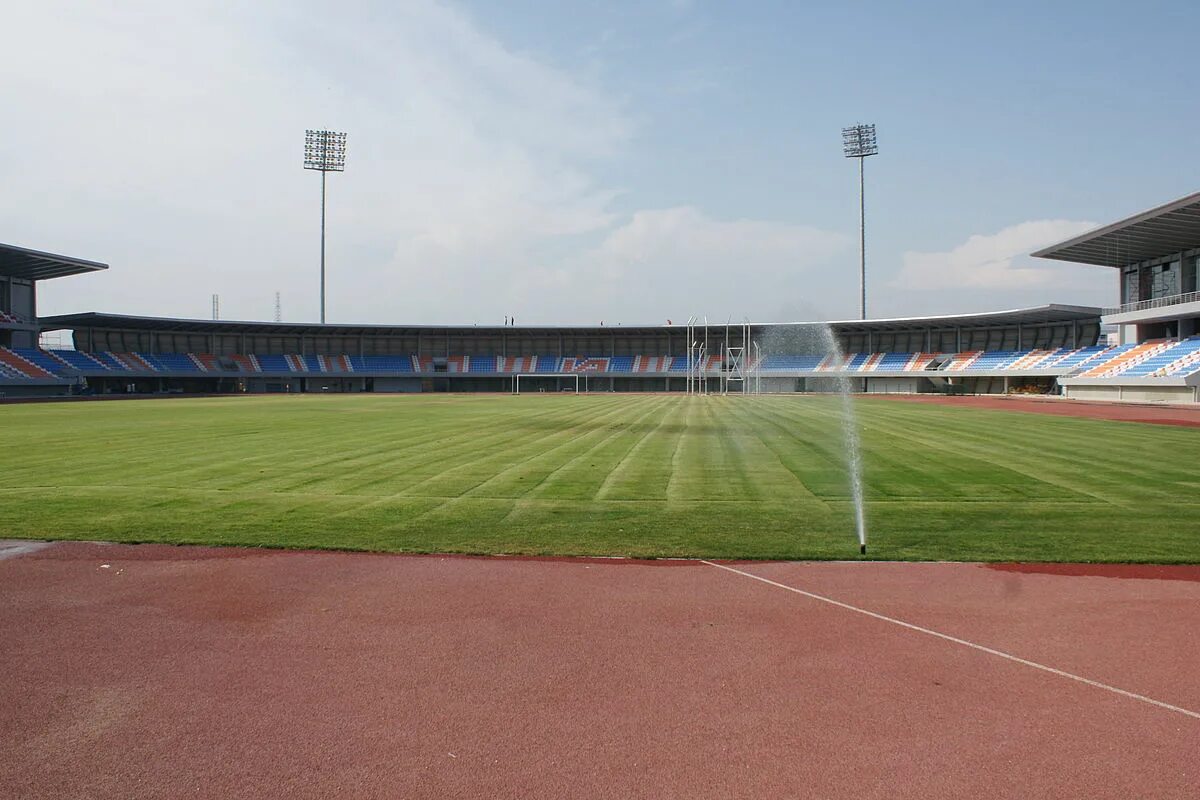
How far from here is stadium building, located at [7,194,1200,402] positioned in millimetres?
50844

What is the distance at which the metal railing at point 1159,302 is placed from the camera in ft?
159

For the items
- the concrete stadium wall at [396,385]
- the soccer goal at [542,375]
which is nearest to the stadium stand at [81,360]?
the concrete stadium wall at [396,385]

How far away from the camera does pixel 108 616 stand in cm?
629

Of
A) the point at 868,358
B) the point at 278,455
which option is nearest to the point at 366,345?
the point at 868,358

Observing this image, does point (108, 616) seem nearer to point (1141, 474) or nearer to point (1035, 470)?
point (1035, 470)

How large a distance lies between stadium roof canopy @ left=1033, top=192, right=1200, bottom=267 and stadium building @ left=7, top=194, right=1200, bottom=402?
16 centimetres

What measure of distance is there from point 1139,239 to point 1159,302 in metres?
6.25

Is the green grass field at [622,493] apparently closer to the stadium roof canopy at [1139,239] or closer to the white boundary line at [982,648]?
the white boundary line at [982,648]

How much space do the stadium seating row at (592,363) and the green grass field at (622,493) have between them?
33.0 metres

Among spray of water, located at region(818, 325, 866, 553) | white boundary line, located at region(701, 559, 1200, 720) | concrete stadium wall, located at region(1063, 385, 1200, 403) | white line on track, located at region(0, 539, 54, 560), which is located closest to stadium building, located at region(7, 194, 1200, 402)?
concrete stadium wall, located at region(1063, 385, 1200, 403)

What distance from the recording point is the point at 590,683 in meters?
4.95

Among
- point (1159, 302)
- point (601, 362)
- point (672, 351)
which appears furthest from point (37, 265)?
point (1159, 302)

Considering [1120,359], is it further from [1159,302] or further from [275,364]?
[275,364]

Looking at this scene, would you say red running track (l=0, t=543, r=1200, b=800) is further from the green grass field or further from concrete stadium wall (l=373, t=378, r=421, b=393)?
concrete stadium wall (l=373, t=378, r=421, b=393)
